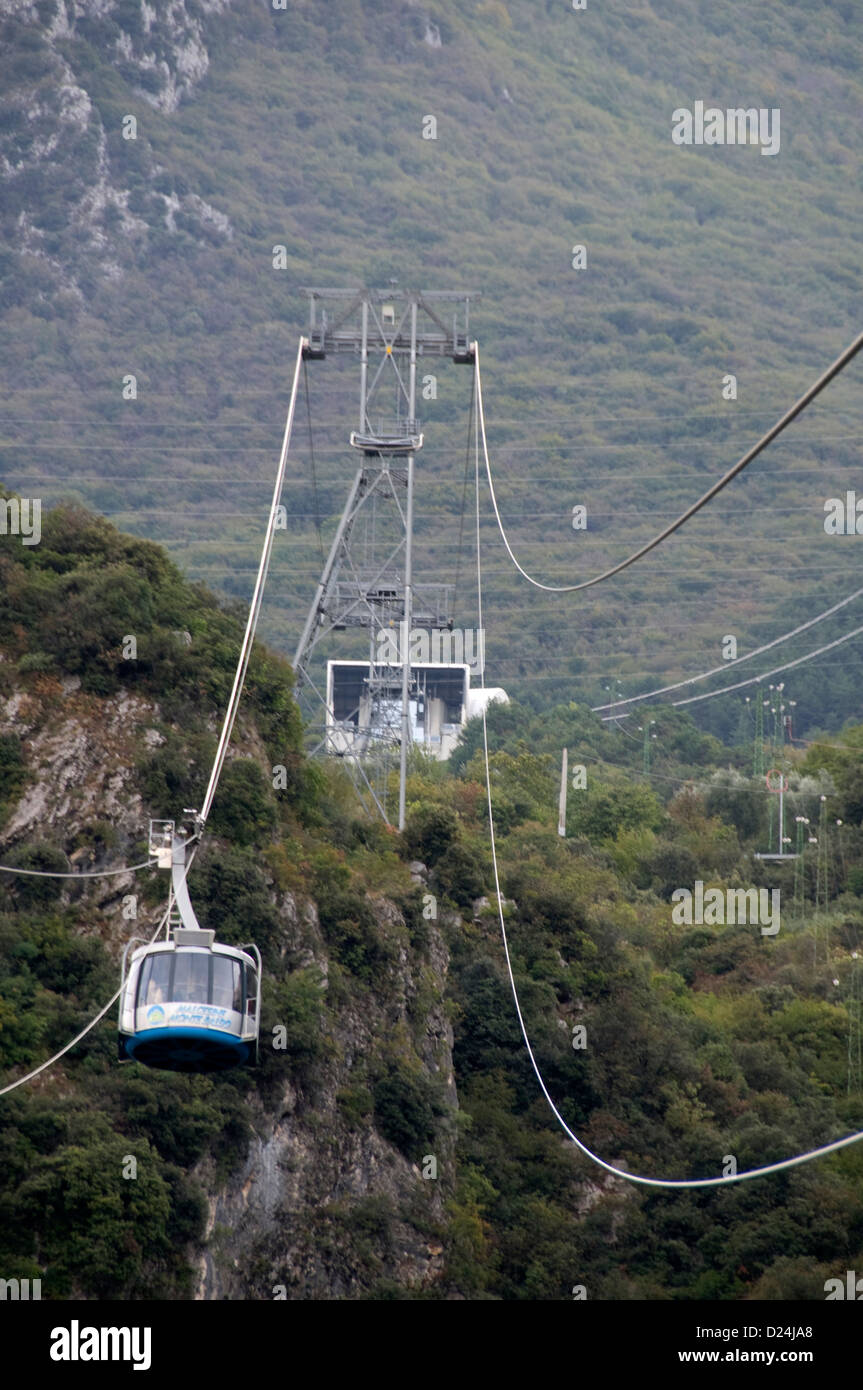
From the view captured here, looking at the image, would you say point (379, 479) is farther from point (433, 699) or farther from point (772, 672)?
point (772, 672)

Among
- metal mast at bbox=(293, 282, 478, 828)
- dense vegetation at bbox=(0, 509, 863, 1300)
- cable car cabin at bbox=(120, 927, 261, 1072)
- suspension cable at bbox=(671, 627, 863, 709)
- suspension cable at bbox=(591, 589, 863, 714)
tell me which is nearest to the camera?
cable car cabin at bbox=(120, 927, 261, 1072)

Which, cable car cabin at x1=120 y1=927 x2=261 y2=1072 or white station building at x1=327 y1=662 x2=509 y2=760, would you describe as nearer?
cable car cabin at x1=120 y1=927 x2=261 y2=1072

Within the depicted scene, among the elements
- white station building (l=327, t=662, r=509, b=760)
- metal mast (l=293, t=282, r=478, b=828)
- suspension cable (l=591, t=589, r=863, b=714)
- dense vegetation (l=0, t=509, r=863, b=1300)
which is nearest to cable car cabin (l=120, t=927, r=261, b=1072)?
dense vegetation (l=0, t=509, r=863, b=1300)

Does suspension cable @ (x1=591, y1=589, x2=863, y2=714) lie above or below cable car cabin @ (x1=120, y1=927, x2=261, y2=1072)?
above

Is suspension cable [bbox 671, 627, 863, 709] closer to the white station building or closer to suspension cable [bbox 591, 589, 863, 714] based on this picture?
suspension cable [bbox 591, 589, 863, 714]
